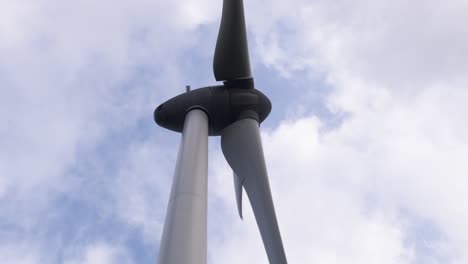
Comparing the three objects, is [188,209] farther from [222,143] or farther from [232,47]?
[232,47]

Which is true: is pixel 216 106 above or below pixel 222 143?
above

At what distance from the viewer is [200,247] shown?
19.0ft

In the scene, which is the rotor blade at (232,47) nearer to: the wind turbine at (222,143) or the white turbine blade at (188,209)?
the wind turbine at (222,143)

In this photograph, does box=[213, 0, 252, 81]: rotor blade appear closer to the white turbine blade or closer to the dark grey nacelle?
the dark grey nacelle

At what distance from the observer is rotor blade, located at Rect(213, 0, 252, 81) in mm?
9797

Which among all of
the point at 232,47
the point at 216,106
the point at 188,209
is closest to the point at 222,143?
the point at 216,106

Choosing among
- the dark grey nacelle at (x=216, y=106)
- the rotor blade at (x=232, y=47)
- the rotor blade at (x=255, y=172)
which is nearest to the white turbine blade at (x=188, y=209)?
the rotor blade at (x=255, y=172)

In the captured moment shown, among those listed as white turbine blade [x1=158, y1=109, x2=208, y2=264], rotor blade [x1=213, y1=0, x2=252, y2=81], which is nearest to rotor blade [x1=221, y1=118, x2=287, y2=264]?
white turbine blade [x1=158, y1=109, x2=208, y2=264]

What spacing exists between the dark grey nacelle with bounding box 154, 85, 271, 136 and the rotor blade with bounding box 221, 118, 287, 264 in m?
0.25

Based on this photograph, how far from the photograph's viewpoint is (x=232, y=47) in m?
10.4

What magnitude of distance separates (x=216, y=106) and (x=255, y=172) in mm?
2049

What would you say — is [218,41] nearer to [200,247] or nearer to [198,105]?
[198,105]

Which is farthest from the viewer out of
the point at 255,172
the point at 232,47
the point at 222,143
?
the point at 232,47

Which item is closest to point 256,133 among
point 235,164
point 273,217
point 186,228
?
point 235,164
